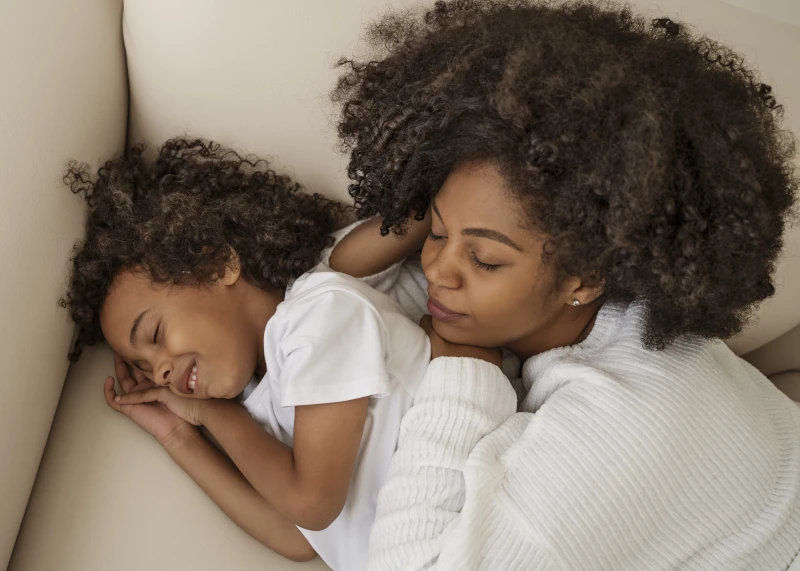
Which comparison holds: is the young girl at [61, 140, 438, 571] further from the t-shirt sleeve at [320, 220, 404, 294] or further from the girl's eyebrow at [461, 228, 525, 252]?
the girl's eyebrow at [461, 228, 525, 252]

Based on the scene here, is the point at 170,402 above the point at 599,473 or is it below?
below

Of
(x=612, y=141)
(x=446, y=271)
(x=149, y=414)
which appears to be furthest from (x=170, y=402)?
(x=612, y=141)

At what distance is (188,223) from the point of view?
1.14m

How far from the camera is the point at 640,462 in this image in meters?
0.92

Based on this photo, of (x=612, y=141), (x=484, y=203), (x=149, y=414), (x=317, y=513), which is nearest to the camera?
(x=612, y=141)

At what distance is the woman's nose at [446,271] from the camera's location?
3.12ft

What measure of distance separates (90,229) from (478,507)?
0.74 m

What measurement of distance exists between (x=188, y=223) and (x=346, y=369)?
0.38 m

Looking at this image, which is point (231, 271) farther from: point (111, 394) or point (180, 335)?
point (111, 394)

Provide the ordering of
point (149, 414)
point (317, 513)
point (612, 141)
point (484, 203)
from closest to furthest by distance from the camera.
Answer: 1. point (612, 141)
2. point (484, 203)
3. point (317, 513)
4. point (149, 414)

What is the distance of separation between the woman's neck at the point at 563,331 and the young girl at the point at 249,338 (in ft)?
0.58

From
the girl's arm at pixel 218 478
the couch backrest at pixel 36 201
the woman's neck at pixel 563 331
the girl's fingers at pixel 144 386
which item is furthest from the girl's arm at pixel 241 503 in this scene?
the woman's neck at pixel 563 331

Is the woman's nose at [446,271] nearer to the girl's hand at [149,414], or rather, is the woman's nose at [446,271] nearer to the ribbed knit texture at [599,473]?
the ribbed knit texture at [599,473]

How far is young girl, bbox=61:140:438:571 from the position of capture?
1.00 metres
